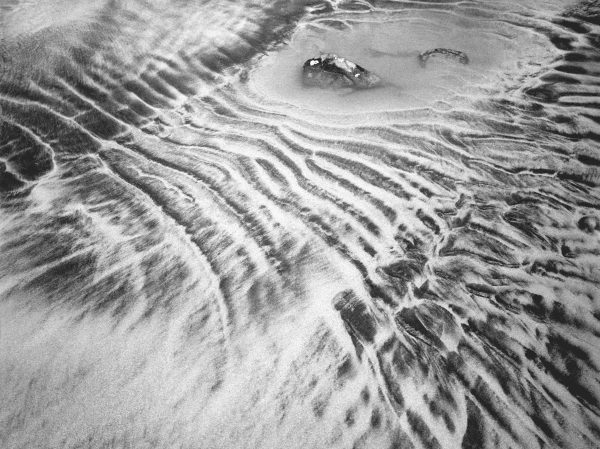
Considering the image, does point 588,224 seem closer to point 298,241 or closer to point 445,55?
point 298,241

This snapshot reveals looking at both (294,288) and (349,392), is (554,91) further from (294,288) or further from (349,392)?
(349,392)

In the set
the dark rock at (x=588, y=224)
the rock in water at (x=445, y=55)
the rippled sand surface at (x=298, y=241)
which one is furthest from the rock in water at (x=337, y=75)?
the dark rock at (x=588, y=224)

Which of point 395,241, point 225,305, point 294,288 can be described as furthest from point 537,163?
point 225,305

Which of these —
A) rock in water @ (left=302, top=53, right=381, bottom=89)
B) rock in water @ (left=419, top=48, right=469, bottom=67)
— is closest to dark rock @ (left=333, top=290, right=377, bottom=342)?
rock in water @ (left=302, top=53, right=381, bottom=89)

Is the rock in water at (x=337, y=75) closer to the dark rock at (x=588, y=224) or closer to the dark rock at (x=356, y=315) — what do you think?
the dark rock at (x=588, y=224)

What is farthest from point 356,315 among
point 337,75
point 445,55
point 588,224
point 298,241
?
point 445,55

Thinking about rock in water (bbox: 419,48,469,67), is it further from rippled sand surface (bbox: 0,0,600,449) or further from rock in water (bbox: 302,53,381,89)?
rock in water (bbox: 302,53,381,89)
